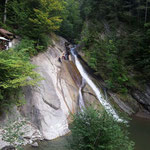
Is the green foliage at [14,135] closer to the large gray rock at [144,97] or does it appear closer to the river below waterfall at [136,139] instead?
the river below waterfall at [136,139]

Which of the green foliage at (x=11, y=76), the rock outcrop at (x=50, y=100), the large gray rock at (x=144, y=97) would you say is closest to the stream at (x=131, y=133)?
the rock outcrop at (x=50, y=100)

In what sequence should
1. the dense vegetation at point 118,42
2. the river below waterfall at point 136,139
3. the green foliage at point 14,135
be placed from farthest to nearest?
the dense vegetation at point 118,42, the river below waterfall at point 136,139, the green foliage at point 14,135

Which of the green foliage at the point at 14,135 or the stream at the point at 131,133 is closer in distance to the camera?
the green foliage at the point at 14,135

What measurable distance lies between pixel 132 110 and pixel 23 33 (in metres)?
15.9

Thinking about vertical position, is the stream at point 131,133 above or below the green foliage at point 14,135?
below

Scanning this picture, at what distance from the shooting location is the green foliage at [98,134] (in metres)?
5.43

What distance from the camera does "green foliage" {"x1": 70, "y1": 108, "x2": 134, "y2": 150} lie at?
5426mm

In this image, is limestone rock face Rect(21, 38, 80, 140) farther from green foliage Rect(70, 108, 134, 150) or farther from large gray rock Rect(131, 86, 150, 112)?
large gray rock Rect(131, 86, 150, 112)

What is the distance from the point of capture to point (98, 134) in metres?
5.41

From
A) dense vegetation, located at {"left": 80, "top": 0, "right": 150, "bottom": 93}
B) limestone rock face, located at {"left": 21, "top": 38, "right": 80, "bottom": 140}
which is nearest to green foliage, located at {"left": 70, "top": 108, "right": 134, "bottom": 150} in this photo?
limestone rock face, located at {"left": 21, "top": 38, "right": 80, "bottom": 140}

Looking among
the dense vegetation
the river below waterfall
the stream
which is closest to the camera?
the stream

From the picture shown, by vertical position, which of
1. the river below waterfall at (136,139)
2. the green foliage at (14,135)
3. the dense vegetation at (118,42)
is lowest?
the river below waterfall at (136,139)

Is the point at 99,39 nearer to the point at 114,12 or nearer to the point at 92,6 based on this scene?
the point at 114,12

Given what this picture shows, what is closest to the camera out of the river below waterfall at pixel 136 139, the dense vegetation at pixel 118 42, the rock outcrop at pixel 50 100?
the river below waterfall at pixel 136 139
